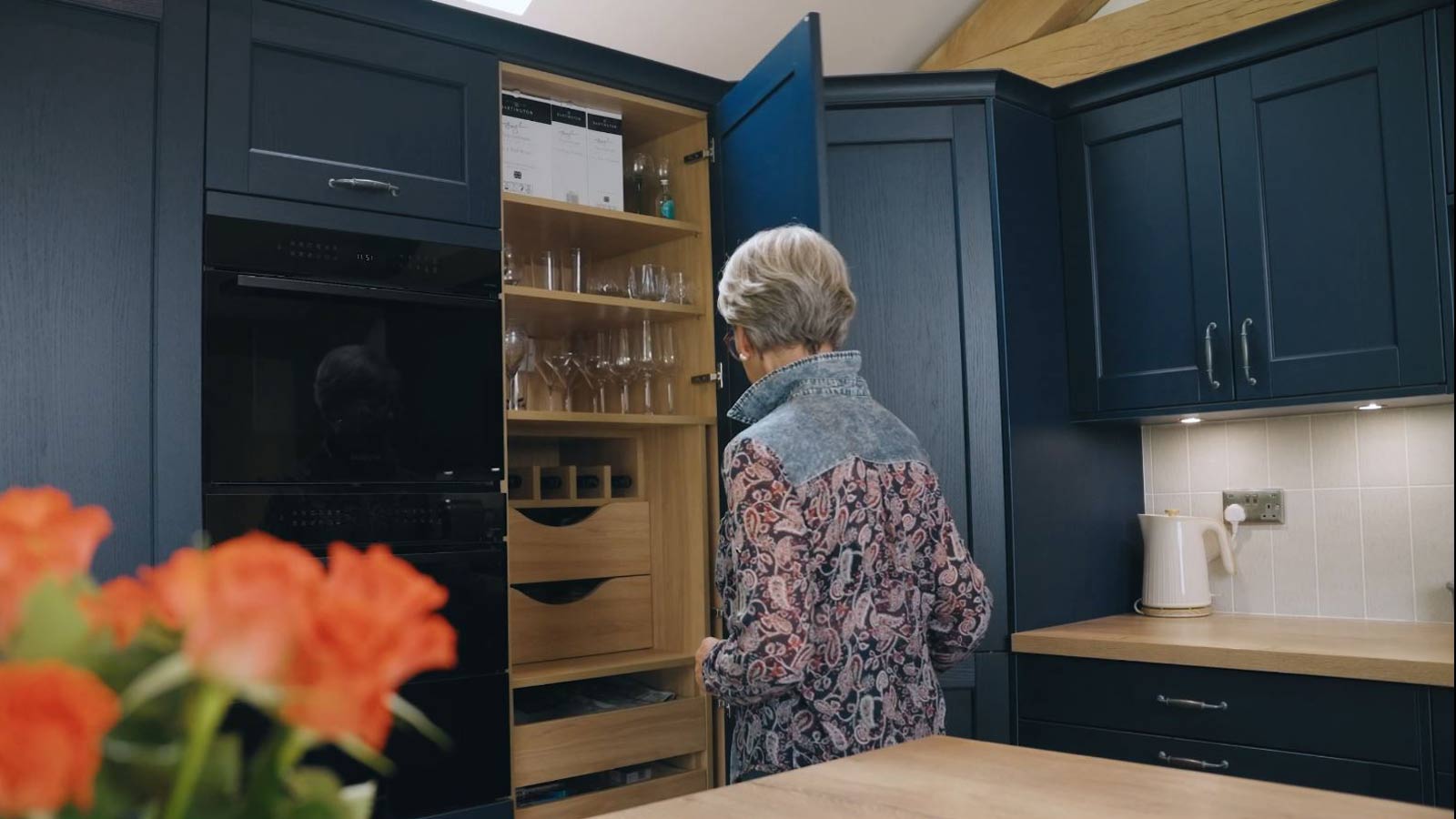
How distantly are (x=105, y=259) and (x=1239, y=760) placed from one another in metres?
2.30

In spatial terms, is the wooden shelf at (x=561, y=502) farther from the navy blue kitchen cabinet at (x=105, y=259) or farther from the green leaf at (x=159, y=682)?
the green leaf at (x=159, y=682)

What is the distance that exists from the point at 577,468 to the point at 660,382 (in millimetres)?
322

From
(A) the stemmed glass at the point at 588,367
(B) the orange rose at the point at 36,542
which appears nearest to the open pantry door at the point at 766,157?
(A) the stemmed glass at the point at 588,367

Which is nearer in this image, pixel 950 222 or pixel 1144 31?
pixel 950 222

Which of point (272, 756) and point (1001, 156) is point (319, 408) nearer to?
point (1001, 156)

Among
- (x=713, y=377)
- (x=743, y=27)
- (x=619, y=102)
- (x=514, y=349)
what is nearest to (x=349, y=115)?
(x=514, y=349)

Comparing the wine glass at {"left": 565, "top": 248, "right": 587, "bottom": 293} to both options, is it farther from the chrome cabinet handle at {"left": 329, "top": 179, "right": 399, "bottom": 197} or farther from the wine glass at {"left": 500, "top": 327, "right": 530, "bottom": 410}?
the chrome cabinet handle at {"left": 329, "top": 179, "right": 399, "bottom": 197}

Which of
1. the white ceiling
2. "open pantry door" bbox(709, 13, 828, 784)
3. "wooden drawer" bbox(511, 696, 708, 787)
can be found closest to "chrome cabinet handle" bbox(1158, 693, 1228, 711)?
"open pantry door" bbox(709, 13, 828, 784)

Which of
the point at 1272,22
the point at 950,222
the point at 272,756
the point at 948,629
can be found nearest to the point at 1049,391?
the point at 950,222

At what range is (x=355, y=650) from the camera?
31cm

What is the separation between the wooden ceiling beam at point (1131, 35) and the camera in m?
2.93

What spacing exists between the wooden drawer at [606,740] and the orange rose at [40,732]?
233 centimetres

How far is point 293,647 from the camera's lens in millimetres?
317

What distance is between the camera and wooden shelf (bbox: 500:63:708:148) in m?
2.66
